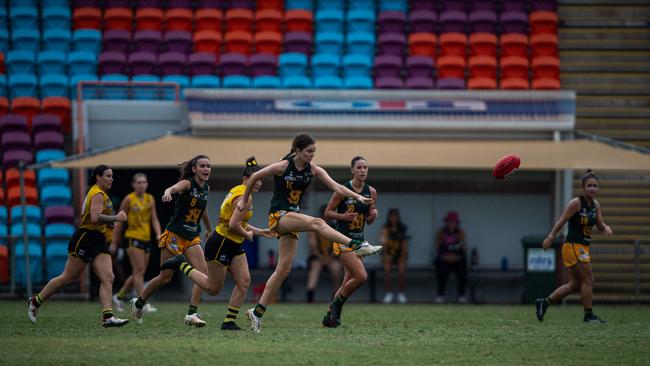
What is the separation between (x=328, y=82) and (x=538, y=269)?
6.35 m

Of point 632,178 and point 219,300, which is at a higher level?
point 632,178

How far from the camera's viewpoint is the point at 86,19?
25.2m

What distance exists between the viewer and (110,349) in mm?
9914

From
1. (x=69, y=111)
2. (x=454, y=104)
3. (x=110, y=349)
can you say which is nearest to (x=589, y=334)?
(x=110, y=349)

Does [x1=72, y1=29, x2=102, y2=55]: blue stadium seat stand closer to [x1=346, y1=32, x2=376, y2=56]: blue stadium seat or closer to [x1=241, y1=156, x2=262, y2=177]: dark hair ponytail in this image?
[x1=346, y1=32, x2=376, y2=56]: blue stadium seat

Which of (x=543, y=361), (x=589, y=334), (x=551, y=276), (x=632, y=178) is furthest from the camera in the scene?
(x=632, y=178)

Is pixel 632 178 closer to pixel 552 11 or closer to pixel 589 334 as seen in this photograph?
pixel 552 11

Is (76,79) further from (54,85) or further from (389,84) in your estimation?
(389,84)

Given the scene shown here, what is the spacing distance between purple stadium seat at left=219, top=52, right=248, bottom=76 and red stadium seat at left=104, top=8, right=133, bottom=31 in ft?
9.15

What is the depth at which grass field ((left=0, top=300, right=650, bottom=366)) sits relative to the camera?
367 inches

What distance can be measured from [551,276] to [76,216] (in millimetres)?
9220

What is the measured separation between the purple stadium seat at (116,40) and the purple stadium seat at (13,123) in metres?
3.28

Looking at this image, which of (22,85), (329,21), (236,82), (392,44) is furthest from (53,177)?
(392,44)

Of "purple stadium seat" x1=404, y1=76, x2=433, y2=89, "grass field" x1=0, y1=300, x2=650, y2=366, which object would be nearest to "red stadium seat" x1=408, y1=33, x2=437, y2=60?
"purple stadium seat" x1=404, y1=76, x2=433, y2=89
